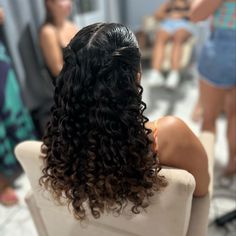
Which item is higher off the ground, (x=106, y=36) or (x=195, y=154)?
(x=106, y=36)

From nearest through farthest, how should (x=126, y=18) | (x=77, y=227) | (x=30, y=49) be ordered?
(x=77, y=227) → (x=30, y=49) → (x=126, y=18)

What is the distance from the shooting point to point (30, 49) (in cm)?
189

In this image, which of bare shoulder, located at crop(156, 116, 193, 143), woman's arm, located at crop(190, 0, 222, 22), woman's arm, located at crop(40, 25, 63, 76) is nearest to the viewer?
bare shoulder, located at crop(156, 116, 193, 143)

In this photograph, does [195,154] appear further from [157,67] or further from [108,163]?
[157,67]

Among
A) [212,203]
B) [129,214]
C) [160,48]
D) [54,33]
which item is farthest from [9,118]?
[160,48]

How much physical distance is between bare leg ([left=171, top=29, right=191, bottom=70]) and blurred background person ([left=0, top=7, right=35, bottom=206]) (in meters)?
1.37

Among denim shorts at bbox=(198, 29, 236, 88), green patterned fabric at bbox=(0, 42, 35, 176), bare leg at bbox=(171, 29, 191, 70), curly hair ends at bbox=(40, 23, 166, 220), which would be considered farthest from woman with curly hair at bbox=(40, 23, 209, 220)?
bare leg at bbox=(171, 29, 191, 70)

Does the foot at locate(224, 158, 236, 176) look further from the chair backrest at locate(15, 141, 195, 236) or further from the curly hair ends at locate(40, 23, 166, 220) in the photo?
the curly hair ends at locate(40, 23, 166, 220)

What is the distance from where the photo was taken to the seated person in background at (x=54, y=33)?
1830 mm

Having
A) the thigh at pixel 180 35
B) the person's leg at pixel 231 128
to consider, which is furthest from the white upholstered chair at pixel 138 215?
the thigh at pixel 180 35

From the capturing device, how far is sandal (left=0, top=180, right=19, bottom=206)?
171cm

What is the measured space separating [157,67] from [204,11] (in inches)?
52.0

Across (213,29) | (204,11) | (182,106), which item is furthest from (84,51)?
(182,106)

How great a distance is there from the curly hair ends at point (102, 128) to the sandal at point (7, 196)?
0.97 m
